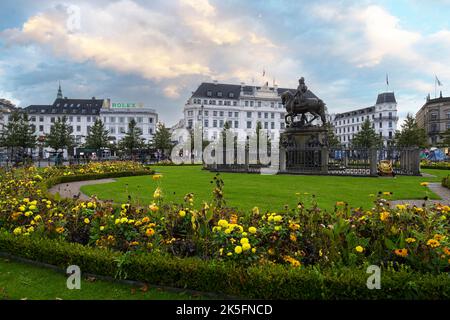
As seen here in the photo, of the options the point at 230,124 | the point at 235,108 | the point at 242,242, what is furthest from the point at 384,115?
the point at 242,242

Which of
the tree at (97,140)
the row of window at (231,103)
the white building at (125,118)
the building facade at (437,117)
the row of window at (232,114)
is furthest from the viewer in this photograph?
the white building at (125,118)

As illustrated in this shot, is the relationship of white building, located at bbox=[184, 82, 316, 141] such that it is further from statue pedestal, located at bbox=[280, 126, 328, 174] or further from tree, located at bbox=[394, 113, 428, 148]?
statue pedestal, located at bbox=[280, 126, 328, 174]

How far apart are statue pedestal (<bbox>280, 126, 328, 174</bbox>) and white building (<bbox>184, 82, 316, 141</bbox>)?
249ft

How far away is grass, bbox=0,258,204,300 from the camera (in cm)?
516

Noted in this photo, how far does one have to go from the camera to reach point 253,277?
4867 millimetres

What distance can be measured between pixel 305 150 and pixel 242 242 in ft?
75.6

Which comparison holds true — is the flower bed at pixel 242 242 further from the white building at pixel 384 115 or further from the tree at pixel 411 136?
the white building at pixel 384 115

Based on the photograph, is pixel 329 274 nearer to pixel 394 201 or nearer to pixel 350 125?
pixel 394 201

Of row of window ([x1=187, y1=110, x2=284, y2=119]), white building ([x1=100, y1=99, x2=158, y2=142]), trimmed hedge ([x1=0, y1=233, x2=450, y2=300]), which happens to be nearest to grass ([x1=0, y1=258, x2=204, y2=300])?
trimmed hedge ([x1=0, y1=233, x2=450, y2=300])

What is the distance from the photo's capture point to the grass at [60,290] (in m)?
5.16

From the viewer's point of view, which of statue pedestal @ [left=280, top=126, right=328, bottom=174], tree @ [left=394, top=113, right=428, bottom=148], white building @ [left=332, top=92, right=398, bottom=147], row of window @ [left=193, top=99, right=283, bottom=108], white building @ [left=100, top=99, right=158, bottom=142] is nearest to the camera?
statue pedestal @ [left=280, top=126, right=328, bottom=174]

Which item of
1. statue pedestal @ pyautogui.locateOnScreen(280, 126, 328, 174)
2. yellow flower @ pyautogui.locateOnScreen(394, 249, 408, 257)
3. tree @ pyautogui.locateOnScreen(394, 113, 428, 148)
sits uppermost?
tree @ pyautogui.locateOnScreen(394, 113, 428, 148)

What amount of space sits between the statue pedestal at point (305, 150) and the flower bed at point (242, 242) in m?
19.5

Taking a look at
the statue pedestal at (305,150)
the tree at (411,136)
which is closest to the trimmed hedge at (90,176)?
the statue pedestal at (305,150)
